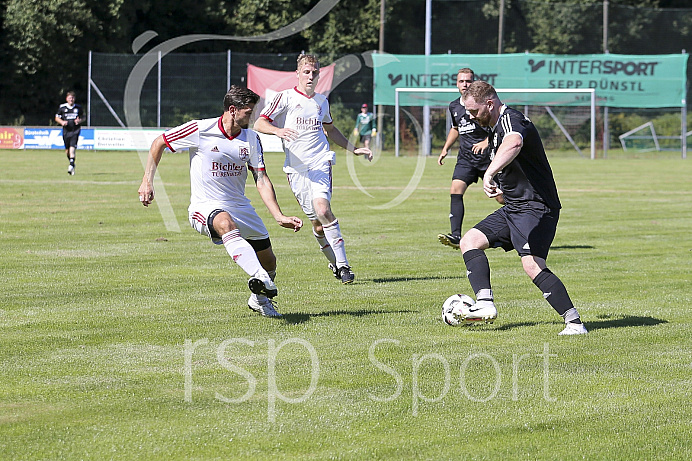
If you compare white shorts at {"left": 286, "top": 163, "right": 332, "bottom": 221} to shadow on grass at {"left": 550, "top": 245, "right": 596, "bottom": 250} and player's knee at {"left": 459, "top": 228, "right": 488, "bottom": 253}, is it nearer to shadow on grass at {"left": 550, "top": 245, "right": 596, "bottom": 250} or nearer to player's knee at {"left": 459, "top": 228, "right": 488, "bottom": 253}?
player's knee at {"left": 459, "top": 228, "right": 488, "bottom": 253}

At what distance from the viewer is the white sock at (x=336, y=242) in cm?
1029

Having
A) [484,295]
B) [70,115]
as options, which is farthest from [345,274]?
[70,115]

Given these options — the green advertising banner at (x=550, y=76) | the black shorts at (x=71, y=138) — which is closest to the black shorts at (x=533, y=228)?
the black shorts at (x=71, y=138)

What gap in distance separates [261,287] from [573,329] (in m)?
2.32

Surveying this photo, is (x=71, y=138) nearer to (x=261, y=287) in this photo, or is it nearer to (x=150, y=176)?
(x=150, y=176)

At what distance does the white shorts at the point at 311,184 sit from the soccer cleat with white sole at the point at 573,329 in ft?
13.0

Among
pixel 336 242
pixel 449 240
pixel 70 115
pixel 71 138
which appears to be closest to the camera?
pixel 336 242

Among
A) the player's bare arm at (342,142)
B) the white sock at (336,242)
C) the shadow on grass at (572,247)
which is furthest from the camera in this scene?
the shadow on grass at (572,247)

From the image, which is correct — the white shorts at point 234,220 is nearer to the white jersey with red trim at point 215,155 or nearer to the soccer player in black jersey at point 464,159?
the white jersey with red trim at point 215,155

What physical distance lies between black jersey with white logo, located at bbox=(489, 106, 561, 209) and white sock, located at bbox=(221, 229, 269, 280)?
6.43ft

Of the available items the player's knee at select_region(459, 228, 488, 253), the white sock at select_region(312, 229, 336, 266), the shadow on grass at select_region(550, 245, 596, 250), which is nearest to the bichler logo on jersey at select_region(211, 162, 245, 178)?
the player's knee at select_region(459, 228, 488, 253)

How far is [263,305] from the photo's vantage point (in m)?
8.13

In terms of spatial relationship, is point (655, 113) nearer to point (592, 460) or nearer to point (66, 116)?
point (66, 116)

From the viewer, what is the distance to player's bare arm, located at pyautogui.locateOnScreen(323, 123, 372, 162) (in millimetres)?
10766
